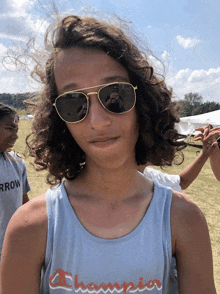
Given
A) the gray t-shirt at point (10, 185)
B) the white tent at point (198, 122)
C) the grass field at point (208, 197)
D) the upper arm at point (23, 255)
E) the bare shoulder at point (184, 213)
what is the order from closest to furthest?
the upper arm at point (23, 255) → the bare shoulder at point (184, 213) → the gray t-shirt at point (10, 185) → the grass field at point (208, 197) → the white tent at point (198, 122)

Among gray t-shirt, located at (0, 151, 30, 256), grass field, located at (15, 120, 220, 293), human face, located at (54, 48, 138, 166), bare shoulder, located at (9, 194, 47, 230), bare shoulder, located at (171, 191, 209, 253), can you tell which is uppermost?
human face, located at (54, 48, 138, 166)

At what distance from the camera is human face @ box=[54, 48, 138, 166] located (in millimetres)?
1093

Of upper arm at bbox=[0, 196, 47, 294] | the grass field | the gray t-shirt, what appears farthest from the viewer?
the grass field

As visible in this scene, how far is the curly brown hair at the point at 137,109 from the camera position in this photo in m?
1.20

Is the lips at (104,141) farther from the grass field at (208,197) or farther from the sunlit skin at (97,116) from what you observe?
the grass field at (208,197)

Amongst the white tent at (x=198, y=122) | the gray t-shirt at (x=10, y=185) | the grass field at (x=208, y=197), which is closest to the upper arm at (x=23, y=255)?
the gray t-shirt at (x=10, y=185)

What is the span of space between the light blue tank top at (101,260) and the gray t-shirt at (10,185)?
1.71m

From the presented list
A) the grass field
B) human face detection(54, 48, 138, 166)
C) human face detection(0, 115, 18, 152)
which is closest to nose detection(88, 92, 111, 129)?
human face detection(54, 48, 138, 166)

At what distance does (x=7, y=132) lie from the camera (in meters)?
2.99

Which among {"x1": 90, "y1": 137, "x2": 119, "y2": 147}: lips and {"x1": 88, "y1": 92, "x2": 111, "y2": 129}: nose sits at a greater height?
{"x1": 88, "y1": 92, "x2": 111, "y2": 129}: nose

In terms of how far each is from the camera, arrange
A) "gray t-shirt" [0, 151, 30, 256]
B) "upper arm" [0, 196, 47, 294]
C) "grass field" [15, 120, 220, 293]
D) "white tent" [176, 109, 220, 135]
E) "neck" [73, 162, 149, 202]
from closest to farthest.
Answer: "upper arm" [0, 196, 47, 294] < "neck" [73, 162, 149, 202] < "gray t-shirt" [0, 151, 30, 256] < "grass field" [15, 120, 220, 293] < "white tent" [176, 109, 220, 135]

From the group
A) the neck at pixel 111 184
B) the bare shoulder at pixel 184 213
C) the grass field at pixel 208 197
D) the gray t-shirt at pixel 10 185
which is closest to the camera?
the bare shoulder at pixel 184 213

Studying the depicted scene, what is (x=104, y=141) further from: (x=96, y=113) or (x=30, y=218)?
(x=30, y=218)

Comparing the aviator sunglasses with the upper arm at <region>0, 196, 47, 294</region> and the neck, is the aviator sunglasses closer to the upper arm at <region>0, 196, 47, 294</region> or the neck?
the neck
